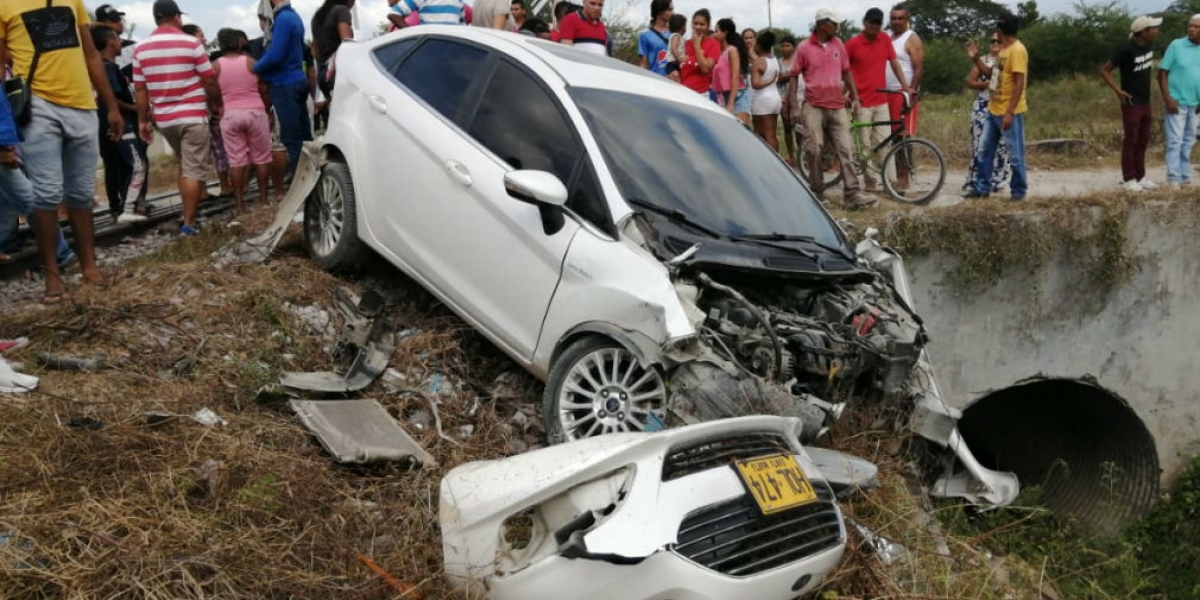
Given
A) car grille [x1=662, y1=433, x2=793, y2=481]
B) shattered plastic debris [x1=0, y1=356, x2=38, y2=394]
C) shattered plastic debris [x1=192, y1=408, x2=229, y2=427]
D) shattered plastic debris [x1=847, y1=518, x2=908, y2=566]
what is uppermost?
car grille [x1=662, y1=433, x2=793, y2=481]

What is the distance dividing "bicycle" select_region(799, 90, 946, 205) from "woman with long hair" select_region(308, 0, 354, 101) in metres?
4.74

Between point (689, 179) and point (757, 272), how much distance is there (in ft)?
2.15

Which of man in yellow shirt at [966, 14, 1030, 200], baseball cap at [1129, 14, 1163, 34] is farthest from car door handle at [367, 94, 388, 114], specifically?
baseball cap at [1129, 14, 1163, 34]

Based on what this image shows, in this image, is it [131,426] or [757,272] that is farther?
[757,272]

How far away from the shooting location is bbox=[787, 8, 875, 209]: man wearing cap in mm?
9047

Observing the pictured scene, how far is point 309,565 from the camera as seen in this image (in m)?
3.27

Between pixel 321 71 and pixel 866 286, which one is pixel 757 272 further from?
pixel 321 71

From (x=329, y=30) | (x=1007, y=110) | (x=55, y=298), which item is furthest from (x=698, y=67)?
(x=55, y=298)

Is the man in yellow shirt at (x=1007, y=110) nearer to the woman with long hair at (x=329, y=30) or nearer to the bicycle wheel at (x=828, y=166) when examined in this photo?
the bicycle wheel at (x=828, y=166)

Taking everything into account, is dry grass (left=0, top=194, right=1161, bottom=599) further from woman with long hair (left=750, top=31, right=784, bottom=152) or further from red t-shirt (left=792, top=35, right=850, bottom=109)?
woman with long hair (left=750, top=31, right=784, bottom=152)

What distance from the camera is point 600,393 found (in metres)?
4.20

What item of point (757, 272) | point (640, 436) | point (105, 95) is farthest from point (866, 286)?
point (105, 95)

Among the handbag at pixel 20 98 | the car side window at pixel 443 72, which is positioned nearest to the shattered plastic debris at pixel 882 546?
the car side window at pixel 443 72

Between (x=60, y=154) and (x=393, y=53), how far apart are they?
2.00 meters
